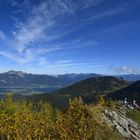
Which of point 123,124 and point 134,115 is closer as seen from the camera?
point 123,124

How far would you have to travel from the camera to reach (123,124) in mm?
75938

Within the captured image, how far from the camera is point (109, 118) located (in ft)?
253

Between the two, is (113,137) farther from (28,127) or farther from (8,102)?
(8,102)

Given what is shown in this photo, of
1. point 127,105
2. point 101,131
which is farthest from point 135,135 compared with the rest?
point 127,105

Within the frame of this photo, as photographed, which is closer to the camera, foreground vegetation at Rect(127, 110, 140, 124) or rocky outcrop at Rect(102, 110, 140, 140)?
rocky outcrop at Rect(102, 110, 140, 140)

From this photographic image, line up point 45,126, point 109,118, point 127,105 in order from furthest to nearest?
point 127,105
point 109,118
point 45,126

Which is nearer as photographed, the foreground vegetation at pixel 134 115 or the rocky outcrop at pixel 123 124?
the rocky outcrop at pixel 123 124

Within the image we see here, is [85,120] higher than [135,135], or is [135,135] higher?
[85,120]

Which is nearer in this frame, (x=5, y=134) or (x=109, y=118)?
(x=5, y=134)

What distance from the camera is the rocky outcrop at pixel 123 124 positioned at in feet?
231

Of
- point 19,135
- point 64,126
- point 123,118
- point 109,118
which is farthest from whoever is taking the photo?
point 123,118

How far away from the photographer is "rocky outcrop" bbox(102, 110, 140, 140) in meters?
70.3

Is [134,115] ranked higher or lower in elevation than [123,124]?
higher

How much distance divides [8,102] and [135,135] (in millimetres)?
52989
